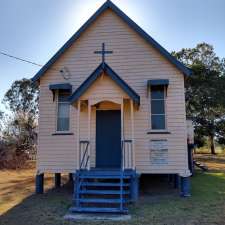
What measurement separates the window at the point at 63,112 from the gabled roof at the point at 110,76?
174 cm

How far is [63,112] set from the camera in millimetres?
11773

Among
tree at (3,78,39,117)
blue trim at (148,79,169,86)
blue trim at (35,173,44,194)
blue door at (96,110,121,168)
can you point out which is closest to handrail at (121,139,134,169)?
blue door at (96,110,121,168)

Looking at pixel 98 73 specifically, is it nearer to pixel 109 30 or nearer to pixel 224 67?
pixel 109 30

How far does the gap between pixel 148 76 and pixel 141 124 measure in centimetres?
197

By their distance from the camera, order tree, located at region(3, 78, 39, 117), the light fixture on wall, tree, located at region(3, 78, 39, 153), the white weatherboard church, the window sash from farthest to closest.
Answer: tree, located at region(3, 78, 39, 117), tree, located at region(3, 78, 39, 153), the light fixture on wall, the window sash, the white weatherboard church

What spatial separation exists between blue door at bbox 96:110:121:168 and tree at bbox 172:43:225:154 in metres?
21.8

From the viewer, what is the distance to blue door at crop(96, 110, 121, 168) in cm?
1129

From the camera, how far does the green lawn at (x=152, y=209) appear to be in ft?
23.8

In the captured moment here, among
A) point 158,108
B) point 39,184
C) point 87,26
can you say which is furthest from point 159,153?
point 87,26

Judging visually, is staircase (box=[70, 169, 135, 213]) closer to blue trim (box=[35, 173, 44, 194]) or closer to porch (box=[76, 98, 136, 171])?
porch (box=[76, 98, 136, 171])

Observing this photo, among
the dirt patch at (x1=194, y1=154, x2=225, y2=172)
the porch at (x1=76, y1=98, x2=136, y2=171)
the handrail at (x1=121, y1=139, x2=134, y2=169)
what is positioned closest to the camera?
the handrail at (x1=121, y1=139, x2=134, y2=169)

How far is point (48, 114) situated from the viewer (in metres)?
11.6

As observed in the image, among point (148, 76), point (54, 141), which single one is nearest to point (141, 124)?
point (148, 76)

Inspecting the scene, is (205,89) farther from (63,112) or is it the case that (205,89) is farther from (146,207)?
(146,207)
